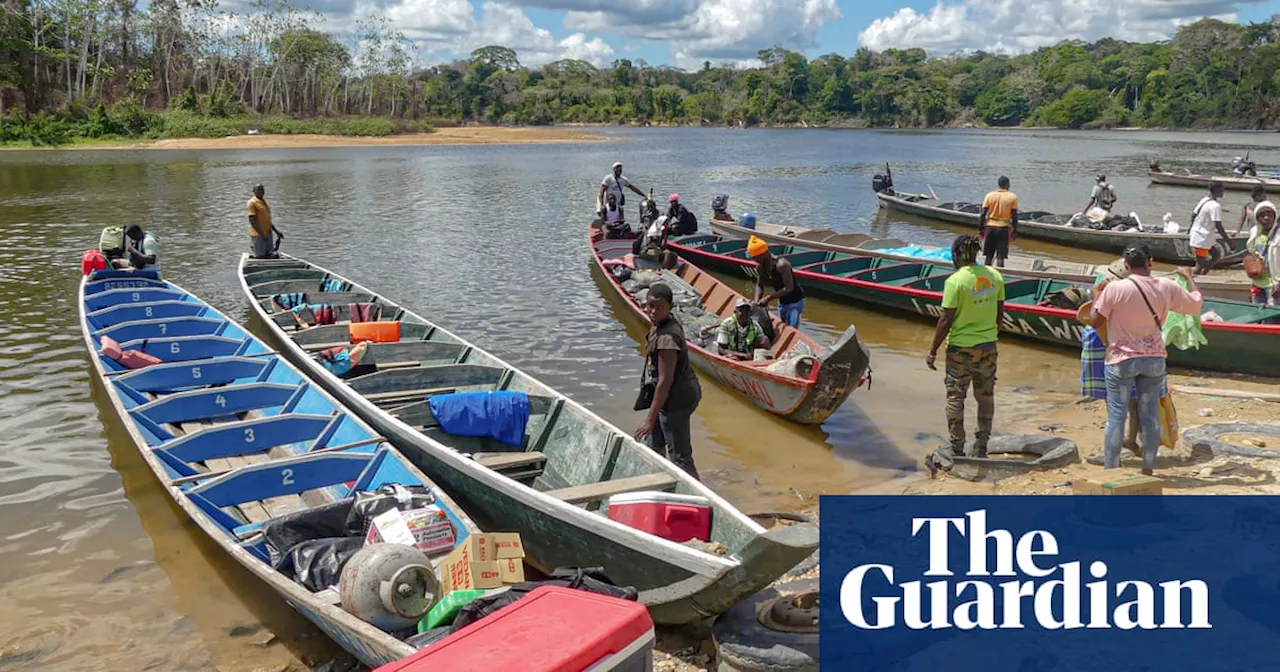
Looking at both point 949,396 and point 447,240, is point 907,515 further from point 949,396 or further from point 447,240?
point 447,240

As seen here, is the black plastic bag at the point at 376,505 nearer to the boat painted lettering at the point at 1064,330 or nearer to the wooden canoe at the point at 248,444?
the wooden canoe at the point at 248,444

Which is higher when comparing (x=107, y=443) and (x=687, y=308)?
(x=687, y=308)

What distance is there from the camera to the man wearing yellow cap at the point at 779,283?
33.5 ft

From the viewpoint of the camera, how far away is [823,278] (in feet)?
49.9

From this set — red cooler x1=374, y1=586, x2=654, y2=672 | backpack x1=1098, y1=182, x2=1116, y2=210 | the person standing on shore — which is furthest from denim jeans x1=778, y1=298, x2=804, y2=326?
backpack x1=1098, y1=182, x2=1116, y2=210

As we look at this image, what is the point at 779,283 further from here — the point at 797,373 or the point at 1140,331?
the point at 1140,331

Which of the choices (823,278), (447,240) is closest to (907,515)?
(823,278)

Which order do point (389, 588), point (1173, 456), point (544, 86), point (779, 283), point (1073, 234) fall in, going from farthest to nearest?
point (544, 86) < point (1073, 234) < point (779, 283) < point (1173, 456) < point (389, 588)

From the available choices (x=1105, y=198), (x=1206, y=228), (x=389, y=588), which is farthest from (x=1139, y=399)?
(x=1105, y=198)

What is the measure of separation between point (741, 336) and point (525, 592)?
6.51 metres

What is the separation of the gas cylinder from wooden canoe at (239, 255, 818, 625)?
107 centimetres

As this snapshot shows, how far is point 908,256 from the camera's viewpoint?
16.8 meters

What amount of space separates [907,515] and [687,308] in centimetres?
677

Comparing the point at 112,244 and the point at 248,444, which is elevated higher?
the point at 112,244
